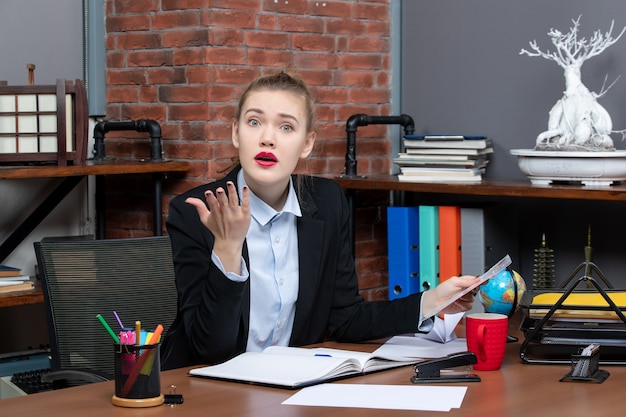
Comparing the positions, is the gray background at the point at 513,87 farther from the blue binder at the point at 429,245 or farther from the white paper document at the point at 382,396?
the white paper document at the point at 382,396

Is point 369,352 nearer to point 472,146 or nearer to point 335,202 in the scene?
point 335,202

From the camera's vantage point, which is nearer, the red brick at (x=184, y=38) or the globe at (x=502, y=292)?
the globe at (x=502, y=292)

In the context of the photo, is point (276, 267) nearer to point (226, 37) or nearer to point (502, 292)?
point (502, 292)

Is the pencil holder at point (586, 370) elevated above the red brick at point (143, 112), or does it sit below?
below

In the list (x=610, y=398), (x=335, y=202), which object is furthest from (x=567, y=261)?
(x=610, y=398)

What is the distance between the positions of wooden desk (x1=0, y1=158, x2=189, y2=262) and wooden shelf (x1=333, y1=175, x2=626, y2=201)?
656mm

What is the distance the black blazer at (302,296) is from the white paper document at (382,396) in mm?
360

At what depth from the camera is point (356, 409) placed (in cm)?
161

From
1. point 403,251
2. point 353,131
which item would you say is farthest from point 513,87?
point 403,251

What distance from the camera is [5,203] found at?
359 cm

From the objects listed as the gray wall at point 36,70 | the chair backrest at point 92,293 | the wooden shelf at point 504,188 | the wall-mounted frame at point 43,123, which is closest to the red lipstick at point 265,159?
the chair backrest at point 92,293

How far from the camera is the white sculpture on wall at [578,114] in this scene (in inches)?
120

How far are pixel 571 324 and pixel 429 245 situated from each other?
4.74ft

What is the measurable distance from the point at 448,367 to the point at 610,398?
32 cm
